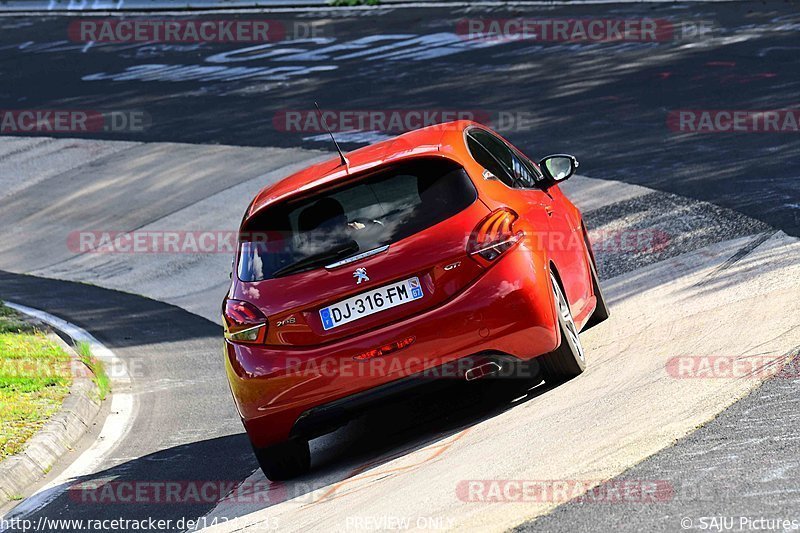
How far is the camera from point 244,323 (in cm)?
688

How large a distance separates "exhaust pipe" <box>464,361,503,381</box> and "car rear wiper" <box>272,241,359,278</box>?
88 cm

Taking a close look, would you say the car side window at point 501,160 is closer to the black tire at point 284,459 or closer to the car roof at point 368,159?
the car roof at point 368,159

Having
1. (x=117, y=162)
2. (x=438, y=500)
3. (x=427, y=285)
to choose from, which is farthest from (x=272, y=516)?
(x=117, y=162)

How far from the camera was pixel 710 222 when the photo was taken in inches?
426

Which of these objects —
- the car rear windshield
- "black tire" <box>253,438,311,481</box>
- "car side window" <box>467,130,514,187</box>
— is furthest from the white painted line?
"car side window" <box>467,130,514,187</box>

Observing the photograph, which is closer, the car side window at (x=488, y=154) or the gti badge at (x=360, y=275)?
the gti badge at (x=360, y=275)

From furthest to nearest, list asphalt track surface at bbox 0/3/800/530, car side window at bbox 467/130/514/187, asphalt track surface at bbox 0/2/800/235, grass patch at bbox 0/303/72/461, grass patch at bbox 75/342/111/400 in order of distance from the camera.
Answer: asphalt track surface at bbox 0/2/800/235, grass patch at bbox 75/342/111/400, grass patch at bbox 0/303/72/461, asphalt track surface at bbox 0/3/800/530, car side window at bbox 467/130/514/187

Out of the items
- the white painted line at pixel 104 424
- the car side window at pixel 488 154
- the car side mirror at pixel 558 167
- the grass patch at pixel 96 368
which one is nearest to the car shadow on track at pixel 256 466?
the white painted line at pixel 104 424

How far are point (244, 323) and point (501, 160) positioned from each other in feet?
6.70

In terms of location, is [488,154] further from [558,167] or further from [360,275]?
[360,275]

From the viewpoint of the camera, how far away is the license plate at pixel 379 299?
6672 mm

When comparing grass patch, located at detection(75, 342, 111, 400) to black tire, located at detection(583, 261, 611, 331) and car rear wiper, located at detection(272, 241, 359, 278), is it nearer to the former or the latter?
car rear wiper, located at detection(272, 241, 359, 278)

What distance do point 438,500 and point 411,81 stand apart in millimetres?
14952

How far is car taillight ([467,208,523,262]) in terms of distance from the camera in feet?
22.1
